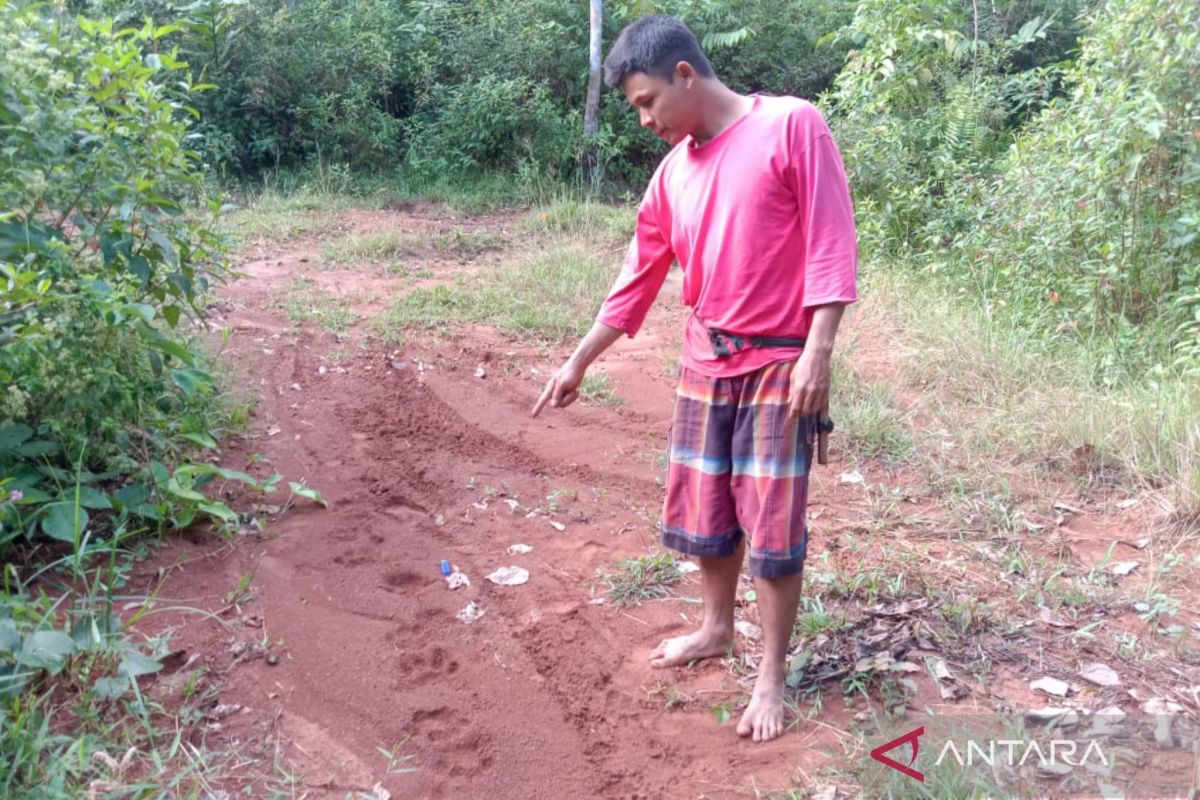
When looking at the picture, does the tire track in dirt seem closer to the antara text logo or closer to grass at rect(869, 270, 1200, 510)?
the antara text logo

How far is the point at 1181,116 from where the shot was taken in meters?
5.02

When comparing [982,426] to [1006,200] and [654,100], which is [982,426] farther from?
[654,100]

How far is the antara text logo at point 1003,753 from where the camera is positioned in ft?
7.89

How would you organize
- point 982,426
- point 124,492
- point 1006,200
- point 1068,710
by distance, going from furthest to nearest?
point 1006,200 < point 982,426 < point 124,492 < point 1068,710

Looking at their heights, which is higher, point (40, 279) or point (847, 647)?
point (40, 279)

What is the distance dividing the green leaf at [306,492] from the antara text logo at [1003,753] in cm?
220

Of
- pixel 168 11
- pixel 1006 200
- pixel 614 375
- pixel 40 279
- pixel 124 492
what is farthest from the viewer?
pixel 168 11

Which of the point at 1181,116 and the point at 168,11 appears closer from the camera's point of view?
the point at 1181,116

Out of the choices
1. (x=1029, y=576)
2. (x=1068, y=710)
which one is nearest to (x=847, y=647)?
(x=1068, y=710)

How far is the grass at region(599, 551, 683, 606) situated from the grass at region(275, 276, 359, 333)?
304 cm

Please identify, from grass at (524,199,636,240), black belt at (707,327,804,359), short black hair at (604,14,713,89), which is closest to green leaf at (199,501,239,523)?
black belt at (707,327,804,359)

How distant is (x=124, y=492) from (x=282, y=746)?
1.19m

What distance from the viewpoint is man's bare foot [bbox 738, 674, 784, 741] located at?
2600 mm

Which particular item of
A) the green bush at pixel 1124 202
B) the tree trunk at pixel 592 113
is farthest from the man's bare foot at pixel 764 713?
the tree trunk at pixel 592 113
